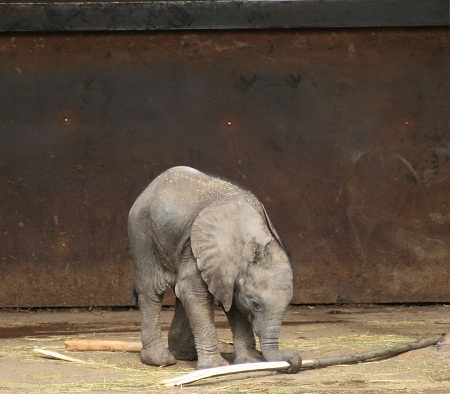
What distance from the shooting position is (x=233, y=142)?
12.1 m

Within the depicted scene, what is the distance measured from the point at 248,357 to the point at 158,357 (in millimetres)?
704

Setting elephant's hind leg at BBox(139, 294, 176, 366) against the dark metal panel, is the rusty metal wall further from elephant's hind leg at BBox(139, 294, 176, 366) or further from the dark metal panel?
elephant's hind leg at BBox(139, 294, 176, 366)

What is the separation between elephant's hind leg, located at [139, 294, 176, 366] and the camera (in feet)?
29.5

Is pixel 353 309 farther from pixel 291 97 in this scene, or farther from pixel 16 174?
pixel 16 174

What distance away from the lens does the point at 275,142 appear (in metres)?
12.2

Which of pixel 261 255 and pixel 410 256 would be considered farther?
pixel 410 256

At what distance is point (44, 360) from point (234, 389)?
2.02 m

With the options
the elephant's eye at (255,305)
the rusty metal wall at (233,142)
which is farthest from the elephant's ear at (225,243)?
the rusty metal wall at (233,142)

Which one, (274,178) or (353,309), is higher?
(274,178)

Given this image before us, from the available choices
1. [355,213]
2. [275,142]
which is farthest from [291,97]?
[355,213]

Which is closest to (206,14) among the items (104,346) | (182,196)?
(182,196)

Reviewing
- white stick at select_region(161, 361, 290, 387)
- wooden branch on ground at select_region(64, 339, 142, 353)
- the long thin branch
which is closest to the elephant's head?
white stick at select_region(161, 361, 290, 387)

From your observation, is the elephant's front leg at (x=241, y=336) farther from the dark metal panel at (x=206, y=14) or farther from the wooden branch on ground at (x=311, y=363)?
the dark metal panel at (x=206, y=14)

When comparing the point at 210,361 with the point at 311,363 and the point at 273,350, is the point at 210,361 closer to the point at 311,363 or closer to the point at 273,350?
the point at 273,350
